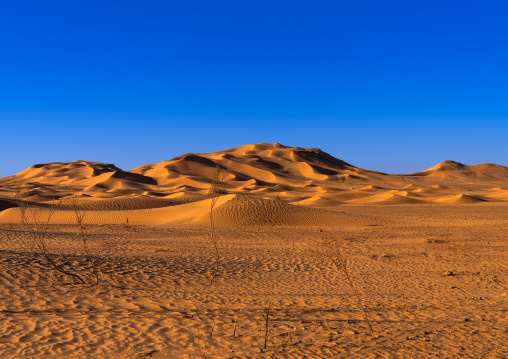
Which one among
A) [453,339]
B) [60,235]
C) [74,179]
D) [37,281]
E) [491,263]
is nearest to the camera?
[453,339]

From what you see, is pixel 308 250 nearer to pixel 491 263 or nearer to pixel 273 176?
pixel 491 263

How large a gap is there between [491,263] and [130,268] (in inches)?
399

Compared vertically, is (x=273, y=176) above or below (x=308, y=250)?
above

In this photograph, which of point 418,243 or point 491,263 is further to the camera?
point 418,243

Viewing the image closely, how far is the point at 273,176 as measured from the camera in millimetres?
85312

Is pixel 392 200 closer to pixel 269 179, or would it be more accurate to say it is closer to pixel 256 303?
pixel 256 303

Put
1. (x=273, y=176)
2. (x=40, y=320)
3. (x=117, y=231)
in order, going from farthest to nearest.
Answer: (x=273, y=176), (x=117, y=231), (x=40, y=320)

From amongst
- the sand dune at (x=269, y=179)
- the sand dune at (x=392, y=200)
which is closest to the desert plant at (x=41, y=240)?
the sand dune at (x=269, y=179)

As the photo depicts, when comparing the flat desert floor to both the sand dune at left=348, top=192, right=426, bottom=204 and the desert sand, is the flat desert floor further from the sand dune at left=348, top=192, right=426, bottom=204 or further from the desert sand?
the sand dune at left=348, top=192, right=426, bottom=204

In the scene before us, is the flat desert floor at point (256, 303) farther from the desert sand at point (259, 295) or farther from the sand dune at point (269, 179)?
the sand dune at point (269, 179)

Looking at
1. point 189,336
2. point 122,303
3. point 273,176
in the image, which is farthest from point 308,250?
point 273,176

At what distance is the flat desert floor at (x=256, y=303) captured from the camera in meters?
6.38

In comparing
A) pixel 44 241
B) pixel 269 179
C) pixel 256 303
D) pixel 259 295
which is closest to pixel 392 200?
pixel 44 241

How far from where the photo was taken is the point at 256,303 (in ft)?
29.2
